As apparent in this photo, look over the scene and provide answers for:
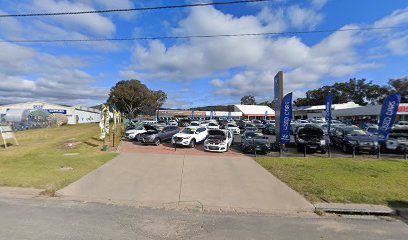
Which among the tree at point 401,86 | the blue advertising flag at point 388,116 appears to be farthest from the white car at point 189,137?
the tree at point 401,86

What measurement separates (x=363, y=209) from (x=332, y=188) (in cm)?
197

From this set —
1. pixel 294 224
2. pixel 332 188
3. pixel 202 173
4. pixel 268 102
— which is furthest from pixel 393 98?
pixel 268 102

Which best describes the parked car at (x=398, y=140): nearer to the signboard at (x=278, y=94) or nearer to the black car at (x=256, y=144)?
the signboard at (x=278, y=94)

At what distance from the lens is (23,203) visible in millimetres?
7359

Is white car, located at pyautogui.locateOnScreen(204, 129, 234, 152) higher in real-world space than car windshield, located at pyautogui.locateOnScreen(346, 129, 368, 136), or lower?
lower

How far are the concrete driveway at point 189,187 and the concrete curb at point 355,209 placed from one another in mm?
363

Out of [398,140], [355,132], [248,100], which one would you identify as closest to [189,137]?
[355,132]

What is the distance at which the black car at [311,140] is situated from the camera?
1834 centimetres

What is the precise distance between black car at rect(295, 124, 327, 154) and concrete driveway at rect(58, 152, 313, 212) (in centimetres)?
663

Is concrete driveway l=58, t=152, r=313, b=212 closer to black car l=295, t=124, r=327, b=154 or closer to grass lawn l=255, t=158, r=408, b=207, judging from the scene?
grass lawn l=255, t=158, r=408, b=207

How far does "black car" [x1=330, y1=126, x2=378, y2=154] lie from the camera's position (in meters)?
18.1

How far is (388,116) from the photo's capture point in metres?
19.6

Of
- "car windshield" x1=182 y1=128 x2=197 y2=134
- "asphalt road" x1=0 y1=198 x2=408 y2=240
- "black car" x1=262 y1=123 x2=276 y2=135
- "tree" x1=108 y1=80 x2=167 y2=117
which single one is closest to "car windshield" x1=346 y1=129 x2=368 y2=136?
"car windshield" x1=182 y1=128 x2=197 y2=134

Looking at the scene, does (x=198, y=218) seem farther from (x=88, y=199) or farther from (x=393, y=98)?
(x=393, y=98)
